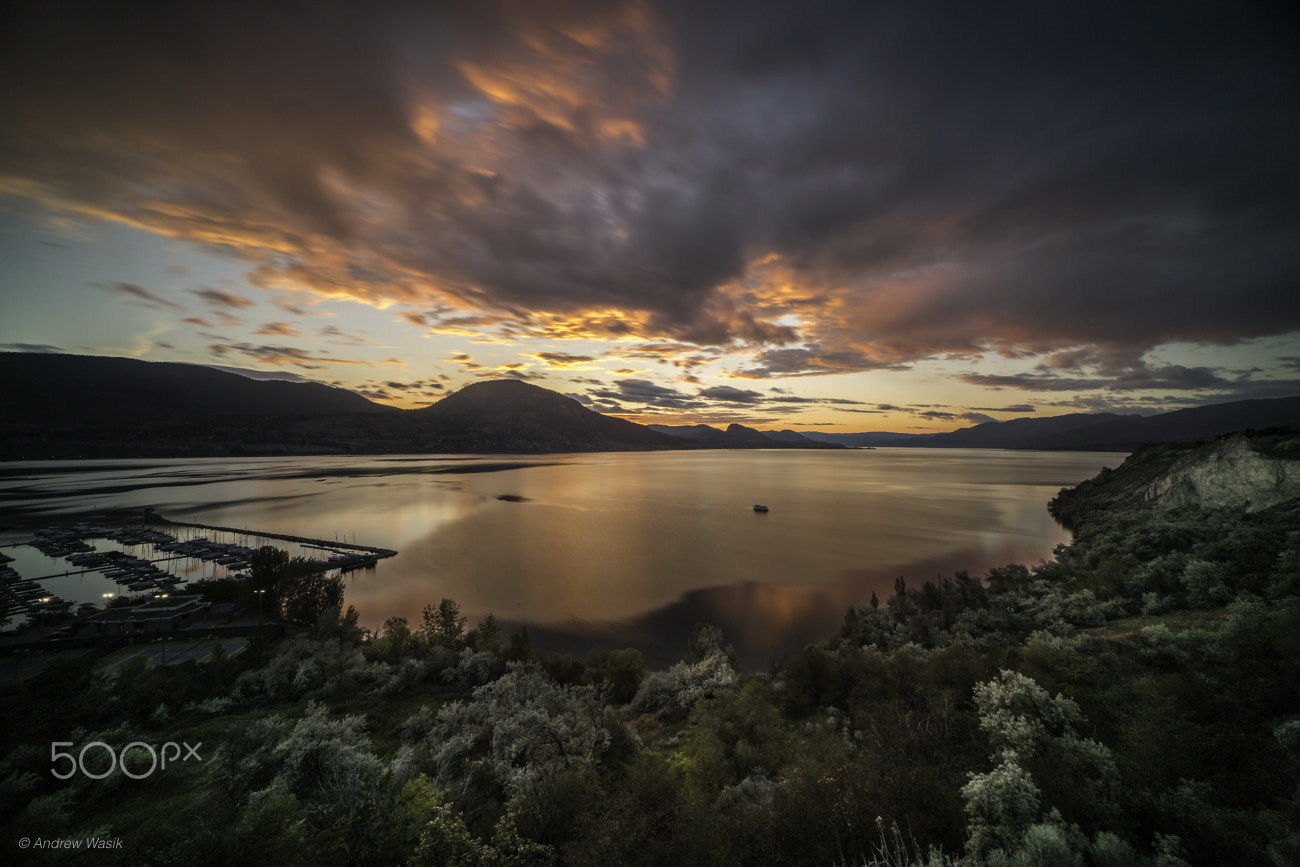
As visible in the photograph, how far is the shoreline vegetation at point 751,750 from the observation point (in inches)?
303

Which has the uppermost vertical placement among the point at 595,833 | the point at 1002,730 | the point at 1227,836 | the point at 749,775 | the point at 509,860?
the point at 1227,836

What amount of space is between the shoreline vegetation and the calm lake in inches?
489

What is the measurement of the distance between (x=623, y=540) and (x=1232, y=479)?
59350mm

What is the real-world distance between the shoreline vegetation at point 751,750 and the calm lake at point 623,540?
12.4 m

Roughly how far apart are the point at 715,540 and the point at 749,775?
5124 centimetres

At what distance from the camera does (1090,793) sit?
7.71m

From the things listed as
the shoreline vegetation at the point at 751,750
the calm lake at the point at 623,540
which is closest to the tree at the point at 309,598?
the calm lake at the point at 623,540

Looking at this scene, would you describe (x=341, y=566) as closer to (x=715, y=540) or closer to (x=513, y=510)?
(x=513, y=510)

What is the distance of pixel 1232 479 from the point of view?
33.4 metres

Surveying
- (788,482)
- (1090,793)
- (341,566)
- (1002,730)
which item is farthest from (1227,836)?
(788,482)

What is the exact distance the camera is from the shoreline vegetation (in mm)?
7691

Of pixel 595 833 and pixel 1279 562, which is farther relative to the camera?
pixel 1279 562

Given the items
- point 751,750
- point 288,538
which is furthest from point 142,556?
point 751,750

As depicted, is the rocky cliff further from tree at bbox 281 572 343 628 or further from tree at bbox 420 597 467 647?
tree at bbox 281 572 343 628
